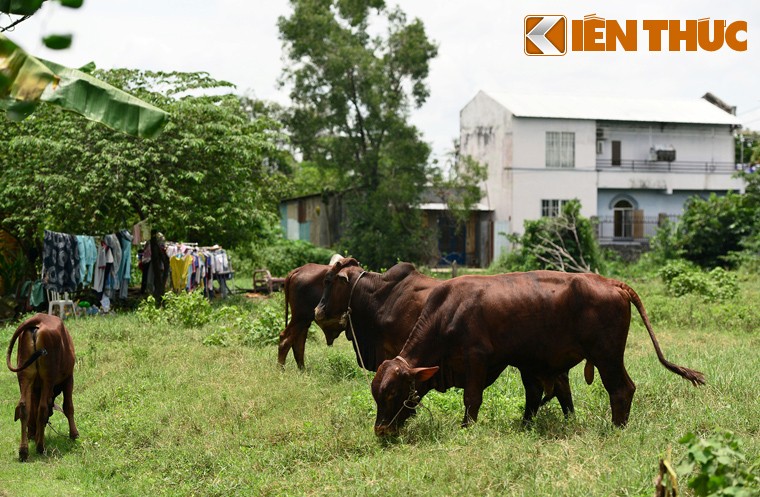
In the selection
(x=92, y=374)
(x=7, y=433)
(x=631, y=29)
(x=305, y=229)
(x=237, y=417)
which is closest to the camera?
(x=237, y=417)

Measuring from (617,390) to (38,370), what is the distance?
528 cm

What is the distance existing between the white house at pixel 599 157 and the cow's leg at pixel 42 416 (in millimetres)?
27857

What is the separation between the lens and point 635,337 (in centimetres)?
1433

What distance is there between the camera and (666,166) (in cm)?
3756

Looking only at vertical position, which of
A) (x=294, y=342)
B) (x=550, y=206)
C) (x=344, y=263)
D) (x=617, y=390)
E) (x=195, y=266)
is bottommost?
(x=294, y=342)

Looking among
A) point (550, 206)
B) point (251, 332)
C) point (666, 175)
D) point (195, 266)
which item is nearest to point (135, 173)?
point (195, 266)

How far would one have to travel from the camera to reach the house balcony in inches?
1451

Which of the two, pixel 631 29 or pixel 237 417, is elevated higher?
pixel 631 29

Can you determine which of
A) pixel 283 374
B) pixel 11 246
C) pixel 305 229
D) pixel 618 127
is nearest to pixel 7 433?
pixel 283 374

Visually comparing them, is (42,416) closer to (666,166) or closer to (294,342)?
(294,342)

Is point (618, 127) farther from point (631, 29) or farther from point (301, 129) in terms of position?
point (631, 29)

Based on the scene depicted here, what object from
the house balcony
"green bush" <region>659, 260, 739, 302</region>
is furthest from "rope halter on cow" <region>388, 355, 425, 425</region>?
the house balcony

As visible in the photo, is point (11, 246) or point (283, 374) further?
point (11, 246)

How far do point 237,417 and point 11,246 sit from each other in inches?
565
